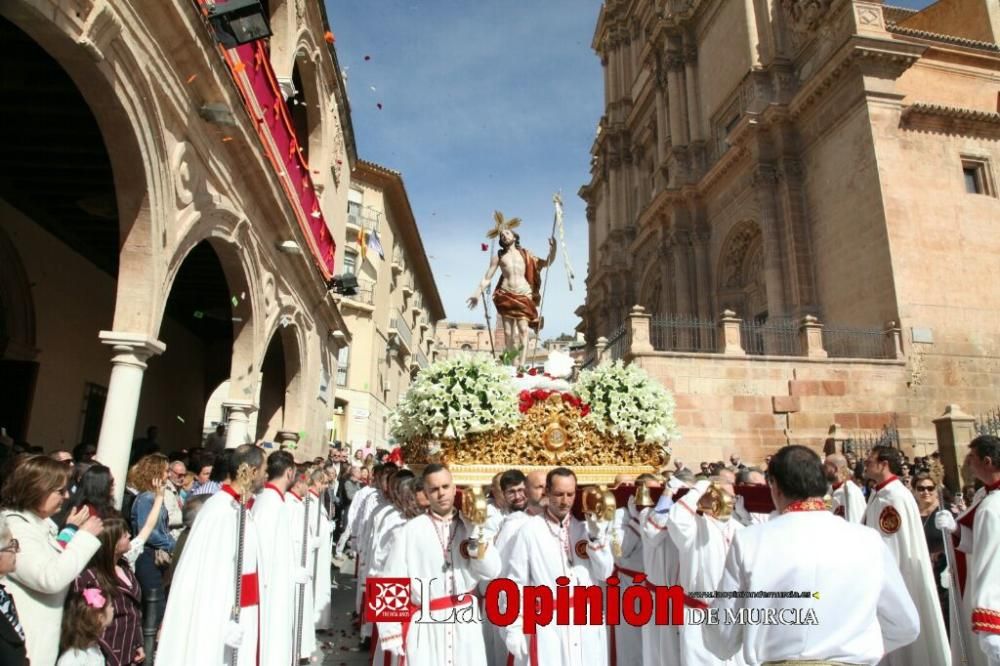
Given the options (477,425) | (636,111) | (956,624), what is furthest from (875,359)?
(636,111)

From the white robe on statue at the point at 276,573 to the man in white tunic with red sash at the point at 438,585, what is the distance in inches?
57.3

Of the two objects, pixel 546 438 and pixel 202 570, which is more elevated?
pixel 546 438

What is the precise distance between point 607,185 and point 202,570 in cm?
4023

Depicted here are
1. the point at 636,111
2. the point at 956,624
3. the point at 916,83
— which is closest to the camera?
the point at 956,624

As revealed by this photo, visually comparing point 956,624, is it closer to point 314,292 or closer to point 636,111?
point 314,292

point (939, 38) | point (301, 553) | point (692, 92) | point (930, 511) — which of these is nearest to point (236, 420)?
point (301, 553)

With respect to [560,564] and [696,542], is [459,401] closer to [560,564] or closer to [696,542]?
[560,564]

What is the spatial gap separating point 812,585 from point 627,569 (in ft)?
9.85

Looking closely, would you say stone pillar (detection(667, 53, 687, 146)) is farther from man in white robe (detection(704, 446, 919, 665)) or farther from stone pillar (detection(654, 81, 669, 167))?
man in white robe (detection(704, 446, 919, 665))

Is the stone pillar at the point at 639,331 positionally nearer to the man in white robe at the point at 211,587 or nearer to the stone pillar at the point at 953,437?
the stone pillar at the point at 953,437

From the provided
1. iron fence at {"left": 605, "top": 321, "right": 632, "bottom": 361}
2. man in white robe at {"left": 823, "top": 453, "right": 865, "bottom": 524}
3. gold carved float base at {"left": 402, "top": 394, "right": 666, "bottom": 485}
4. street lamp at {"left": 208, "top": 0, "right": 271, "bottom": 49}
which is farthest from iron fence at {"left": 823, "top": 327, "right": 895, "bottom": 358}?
street lamp at {"left": 208, "top": 0, "right": 271, "bottom": 49}

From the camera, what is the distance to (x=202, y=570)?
13.5ft

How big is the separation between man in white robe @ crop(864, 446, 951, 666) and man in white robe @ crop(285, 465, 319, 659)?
5365 mm

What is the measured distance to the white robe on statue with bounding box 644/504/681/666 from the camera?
4611mm
